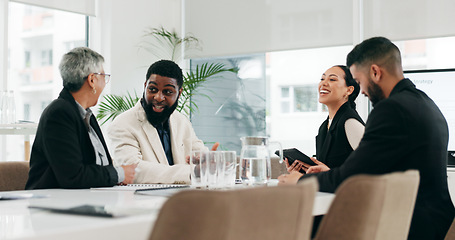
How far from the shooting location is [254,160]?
2211 mm

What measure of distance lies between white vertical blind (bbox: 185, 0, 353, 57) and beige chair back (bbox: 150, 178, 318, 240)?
446 cm

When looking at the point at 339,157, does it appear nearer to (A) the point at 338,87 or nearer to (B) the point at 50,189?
(A) the point at 338,87

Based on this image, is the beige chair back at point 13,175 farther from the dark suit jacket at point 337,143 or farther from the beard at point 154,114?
the dark suit jacket at point 337,143

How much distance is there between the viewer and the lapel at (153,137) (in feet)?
9.77

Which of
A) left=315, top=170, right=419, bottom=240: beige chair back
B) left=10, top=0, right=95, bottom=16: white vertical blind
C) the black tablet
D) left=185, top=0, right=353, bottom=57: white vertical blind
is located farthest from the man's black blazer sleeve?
left=185, top=0, right=353, bottom=57: white vertical blind

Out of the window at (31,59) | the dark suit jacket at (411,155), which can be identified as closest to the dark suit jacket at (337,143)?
the dark suit jacket at (411,155)

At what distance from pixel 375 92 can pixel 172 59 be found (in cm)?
420

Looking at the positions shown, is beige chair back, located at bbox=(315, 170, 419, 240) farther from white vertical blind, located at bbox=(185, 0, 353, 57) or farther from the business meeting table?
white vertical blind, located at bbox=(185, 0, 353, 57)

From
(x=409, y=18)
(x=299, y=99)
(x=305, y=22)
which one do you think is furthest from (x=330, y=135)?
(x=305, y=22)

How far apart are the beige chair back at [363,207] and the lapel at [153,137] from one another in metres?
1.74

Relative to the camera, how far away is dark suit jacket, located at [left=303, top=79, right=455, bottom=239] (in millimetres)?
1966

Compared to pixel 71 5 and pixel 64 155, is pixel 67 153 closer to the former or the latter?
pixel 64 155

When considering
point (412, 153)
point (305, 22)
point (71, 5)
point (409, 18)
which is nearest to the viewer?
point (412, 153)

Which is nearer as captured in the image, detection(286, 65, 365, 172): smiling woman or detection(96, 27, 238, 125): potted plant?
detection(286, 65, 365, 172): smiling woman
